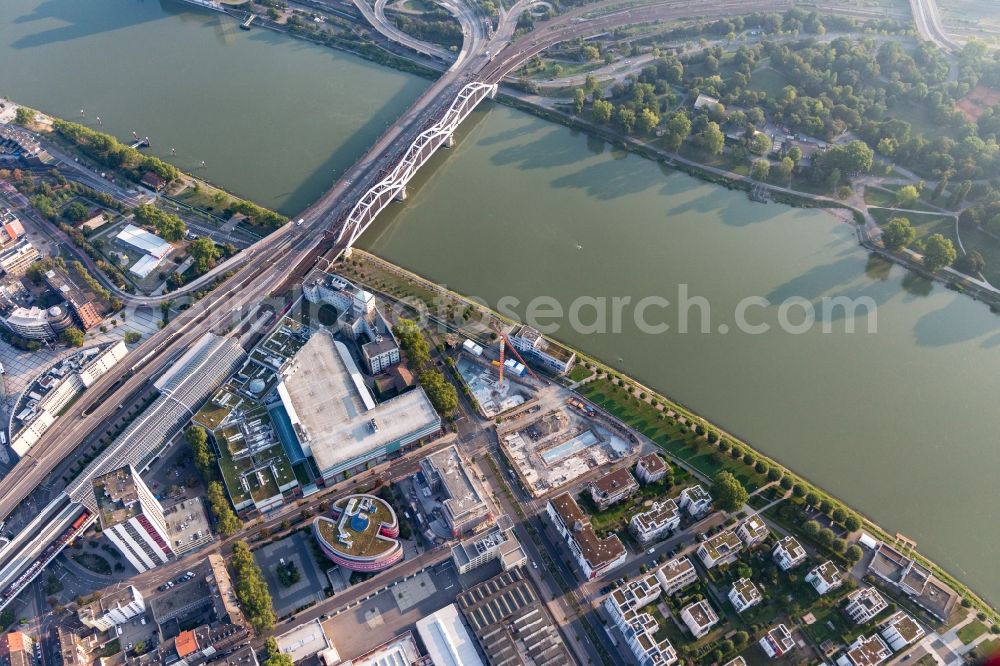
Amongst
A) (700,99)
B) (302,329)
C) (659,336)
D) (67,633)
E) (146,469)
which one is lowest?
(67,633)

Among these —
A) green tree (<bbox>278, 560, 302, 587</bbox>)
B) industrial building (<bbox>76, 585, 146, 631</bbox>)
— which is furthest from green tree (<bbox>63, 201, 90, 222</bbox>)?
green tree (<bbox>278, 560, 302, 587</bbox>)

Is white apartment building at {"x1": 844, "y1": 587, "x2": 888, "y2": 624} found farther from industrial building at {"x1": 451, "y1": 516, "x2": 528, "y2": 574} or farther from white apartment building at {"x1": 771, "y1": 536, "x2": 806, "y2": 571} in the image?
industrial building at {"x1": 451, "y1": 516, "x2": 528, "y2": 574}

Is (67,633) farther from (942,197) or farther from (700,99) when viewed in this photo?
(942,197)

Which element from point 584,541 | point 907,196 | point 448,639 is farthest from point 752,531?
point 907,196

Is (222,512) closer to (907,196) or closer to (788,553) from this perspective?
(788,553)

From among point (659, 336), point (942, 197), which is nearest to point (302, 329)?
point (659, 336)

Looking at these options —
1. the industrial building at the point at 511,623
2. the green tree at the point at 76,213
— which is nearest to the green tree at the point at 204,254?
the green tree at the point at 76,213

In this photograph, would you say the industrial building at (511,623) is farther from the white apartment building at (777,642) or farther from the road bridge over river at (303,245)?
the road bridge over river at (303,245)
